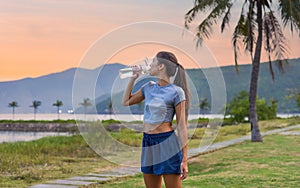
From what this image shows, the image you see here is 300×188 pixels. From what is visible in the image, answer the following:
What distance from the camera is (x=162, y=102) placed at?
144 inches

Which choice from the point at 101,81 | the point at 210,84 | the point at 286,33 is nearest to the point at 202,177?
the point at 210,84

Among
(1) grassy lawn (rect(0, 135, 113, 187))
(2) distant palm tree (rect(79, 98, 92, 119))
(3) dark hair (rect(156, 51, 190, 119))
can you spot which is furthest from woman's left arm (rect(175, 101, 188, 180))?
(1) grassy lawn (rect(0, 135, 113, 187))

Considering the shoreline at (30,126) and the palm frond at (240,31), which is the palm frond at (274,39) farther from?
the shoreline at (30,126)

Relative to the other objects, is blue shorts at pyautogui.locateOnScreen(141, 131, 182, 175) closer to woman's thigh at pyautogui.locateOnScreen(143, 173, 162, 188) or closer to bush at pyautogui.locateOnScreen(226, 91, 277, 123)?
woman's thigh at pyautogui.locateOnScreen(143, 173, 162, 188)

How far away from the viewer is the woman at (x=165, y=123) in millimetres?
3674

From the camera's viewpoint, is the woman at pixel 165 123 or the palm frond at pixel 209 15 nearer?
the woman at pixel 165 123

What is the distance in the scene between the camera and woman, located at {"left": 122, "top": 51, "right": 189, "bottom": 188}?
3674mm

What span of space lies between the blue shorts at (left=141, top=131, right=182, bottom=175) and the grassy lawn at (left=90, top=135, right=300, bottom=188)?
3299mm

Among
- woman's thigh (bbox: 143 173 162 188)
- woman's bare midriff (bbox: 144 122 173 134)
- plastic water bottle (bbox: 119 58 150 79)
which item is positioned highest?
plastic water bottle (bbox: 119 58 150 79)

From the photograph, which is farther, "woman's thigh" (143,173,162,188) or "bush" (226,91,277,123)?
"bush" (226,91,277,123)

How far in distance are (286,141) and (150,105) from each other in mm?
11351

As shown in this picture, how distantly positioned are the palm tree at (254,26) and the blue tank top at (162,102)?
9.77 meters

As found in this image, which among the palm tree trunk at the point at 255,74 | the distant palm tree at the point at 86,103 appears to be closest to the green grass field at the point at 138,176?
the palm tree trunk at the point at 255,74

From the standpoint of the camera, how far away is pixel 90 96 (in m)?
4.16
